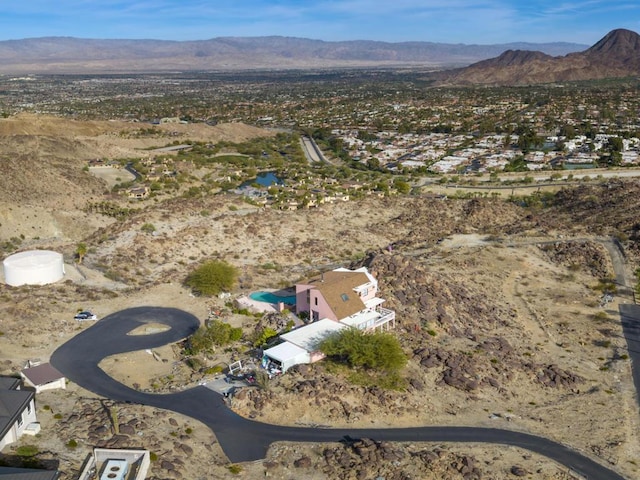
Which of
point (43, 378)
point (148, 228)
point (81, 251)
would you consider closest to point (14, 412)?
point (43, 378)

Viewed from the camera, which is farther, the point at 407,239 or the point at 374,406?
the point at 407,239

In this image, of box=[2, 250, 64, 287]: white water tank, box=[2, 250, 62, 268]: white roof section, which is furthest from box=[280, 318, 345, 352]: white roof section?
box=[2, 250, 62, 268]: white roof section

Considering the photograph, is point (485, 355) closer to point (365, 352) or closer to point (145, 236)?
point (365, 352)

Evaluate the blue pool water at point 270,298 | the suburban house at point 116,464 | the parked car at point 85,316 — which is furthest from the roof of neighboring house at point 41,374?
the blue pool water at point 270,298

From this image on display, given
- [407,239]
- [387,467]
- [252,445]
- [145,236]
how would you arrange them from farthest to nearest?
[407,239] → [145,236] → [252,445] → [387,467]

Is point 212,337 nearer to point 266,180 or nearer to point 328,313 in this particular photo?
point 328,313

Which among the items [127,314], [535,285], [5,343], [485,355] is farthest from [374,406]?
[535,285]

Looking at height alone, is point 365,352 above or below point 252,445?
above
